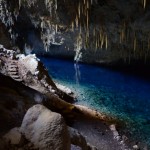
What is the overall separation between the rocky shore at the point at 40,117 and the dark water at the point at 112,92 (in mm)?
533

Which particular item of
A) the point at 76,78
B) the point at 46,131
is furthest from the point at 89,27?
the point at 46,131

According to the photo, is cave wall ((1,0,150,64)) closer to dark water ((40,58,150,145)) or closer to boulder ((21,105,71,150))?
dark water ((40,58,150,145))

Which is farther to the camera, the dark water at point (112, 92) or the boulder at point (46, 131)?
the dark water at point (112, 92)

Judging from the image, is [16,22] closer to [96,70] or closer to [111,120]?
[96,70]

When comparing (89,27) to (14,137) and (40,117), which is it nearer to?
(40,117)

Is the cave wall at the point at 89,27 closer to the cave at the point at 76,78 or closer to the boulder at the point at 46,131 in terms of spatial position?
the cave at the point at 76,78

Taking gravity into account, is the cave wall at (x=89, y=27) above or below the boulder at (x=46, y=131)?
above

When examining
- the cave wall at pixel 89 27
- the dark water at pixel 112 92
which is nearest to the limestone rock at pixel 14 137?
the dark water at pixel 112 92

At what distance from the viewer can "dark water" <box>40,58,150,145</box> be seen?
8133 mm

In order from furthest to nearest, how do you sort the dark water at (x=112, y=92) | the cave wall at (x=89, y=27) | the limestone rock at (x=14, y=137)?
the cave wall at (x=89, y=27) < the dark water at (x=112, y=92) < the limestone rock at (x=14, y=137)

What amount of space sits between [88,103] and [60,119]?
19.8 ft

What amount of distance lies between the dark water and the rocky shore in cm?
53

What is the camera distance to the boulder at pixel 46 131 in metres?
3.29

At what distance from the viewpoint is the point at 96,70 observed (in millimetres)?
15094
